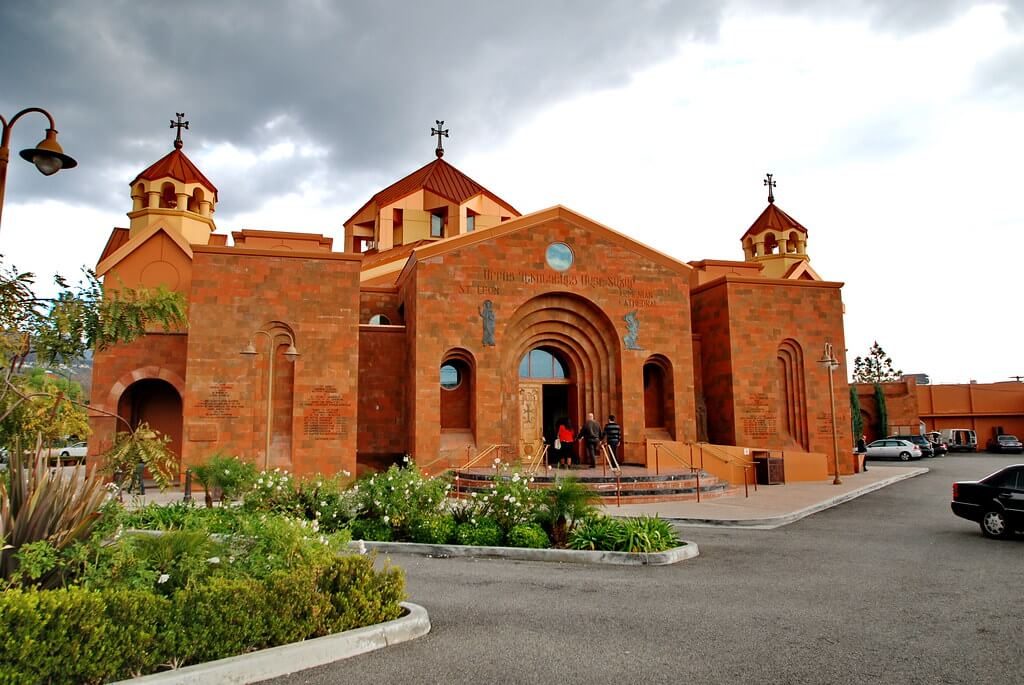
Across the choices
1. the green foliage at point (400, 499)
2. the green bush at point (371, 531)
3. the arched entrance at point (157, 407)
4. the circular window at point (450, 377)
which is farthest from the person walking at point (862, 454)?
the arched entrance at point (157, 407)

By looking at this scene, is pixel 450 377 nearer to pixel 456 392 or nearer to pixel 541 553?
pixel 456 392

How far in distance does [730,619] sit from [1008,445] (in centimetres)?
5002

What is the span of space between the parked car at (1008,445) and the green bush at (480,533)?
155 feet

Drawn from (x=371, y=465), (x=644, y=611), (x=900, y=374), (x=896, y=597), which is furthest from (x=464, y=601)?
(x=900, y=374)

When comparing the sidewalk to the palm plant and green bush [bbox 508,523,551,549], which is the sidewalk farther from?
green bush [bbox 508,523,551,549]

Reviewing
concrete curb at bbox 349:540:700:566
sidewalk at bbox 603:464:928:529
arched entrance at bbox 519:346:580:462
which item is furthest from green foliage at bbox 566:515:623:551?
arched entrance at bbox 519:346:580:462

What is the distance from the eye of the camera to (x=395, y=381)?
22562 millimetres

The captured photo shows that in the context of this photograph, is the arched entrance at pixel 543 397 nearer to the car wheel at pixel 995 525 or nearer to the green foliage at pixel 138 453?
the car wheel at pixel 995 525

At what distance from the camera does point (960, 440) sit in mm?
49719

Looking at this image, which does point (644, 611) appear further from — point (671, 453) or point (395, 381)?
point (395, 381)

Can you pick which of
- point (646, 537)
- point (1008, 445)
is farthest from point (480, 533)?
point (1008, 445)

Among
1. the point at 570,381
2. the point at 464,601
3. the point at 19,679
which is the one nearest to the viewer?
the point at 19,679

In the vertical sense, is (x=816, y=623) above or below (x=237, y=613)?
below

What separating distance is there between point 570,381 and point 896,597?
15944 mm
